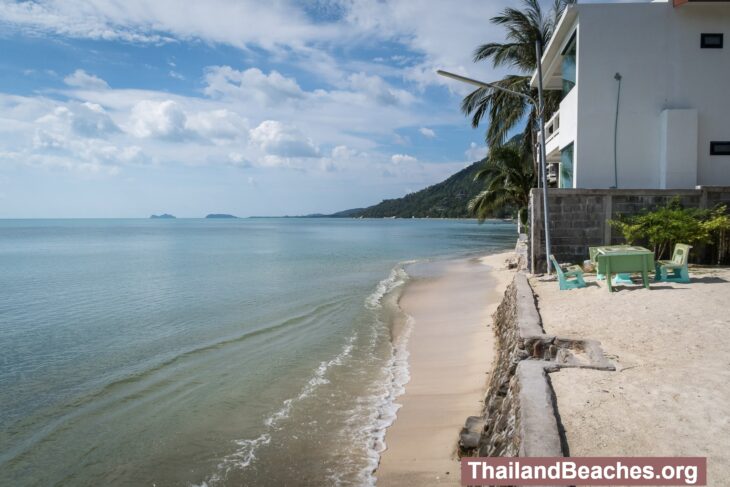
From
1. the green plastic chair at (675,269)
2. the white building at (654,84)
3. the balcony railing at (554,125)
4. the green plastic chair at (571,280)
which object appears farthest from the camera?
the balcony railing at (554,125)

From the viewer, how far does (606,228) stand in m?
13.2

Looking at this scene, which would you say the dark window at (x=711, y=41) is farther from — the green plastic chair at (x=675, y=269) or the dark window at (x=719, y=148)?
the green plastic chair at (x=675, y=269)

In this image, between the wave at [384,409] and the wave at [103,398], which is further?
the wave at [103,398]

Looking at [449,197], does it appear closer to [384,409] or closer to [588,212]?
[588,212]

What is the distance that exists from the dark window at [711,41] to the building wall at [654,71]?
4.4 inches

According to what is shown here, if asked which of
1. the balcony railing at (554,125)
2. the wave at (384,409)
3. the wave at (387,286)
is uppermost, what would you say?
the balcony railing at (554,125)

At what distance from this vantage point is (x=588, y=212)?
1333 centimetres

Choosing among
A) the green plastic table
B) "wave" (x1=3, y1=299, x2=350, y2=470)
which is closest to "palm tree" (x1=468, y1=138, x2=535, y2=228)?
the green plastic table

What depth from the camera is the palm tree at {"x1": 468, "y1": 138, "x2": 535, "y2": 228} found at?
25.9 meters

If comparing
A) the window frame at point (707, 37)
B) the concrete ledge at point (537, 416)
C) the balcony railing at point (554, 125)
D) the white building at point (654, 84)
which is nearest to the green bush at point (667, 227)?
the white building at point (654, 84)

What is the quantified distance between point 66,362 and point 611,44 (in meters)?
15.7

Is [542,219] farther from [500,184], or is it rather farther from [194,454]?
[500,184]

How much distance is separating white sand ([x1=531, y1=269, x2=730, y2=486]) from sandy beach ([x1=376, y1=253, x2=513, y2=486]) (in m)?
1.58

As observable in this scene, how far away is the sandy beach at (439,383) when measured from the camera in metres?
5.82
